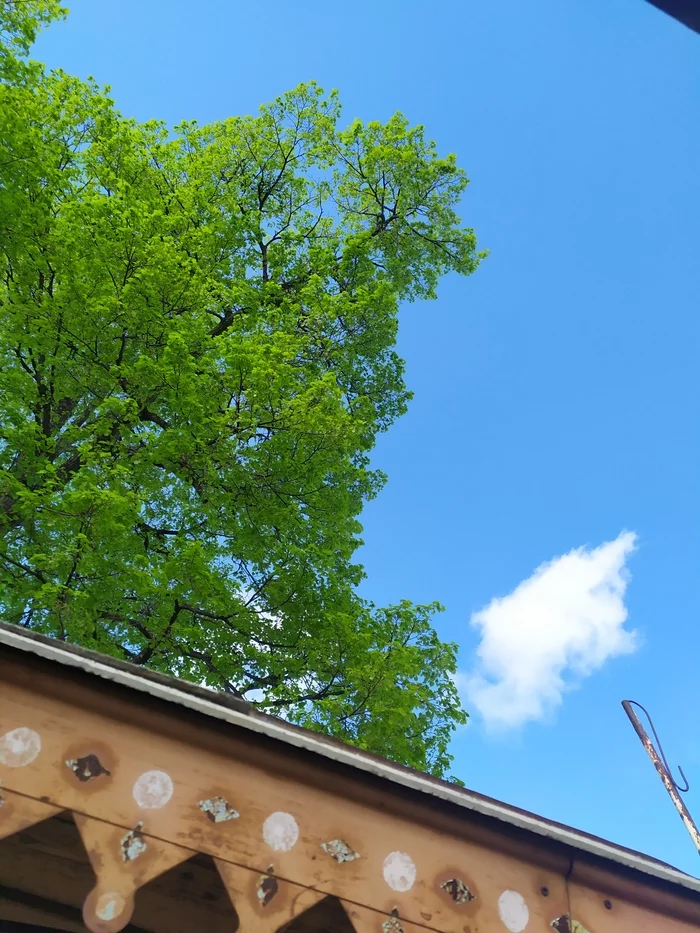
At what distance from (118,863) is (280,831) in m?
0.59

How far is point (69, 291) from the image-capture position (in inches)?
296

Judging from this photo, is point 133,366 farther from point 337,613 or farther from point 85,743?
point 85,743

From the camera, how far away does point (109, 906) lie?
2041 mm

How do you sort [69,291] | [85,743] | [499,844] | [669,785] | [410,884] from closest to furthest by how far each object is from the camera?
1. [85,743]
2. [410,884]
3. [499,844]
4. [69,291]
5. [669,785]

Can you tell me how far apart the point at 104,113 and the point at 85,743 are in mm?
11008

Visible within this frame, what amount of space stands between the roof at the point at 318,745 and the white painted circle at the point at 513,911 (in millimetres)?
243

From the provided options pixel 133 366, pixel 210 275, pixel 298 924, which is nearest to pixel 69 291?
pixel 133 366

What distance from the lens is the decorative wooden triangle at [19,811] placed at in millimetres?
2064

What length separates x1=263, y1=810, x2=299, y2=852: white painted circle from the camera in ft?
7.55

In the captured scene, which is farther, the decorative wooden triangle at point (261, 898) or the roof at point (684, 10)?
the decorative wooden triangle at point (261, 898)

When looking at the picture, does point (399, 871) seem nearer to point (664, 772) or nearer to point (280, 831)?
point (280, 831)

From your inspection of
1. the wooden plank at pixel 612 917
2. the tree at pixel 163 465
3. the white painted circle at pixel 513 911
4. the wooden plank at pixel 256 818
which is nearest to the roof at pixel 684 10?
the wooden plank at pixel 256 818

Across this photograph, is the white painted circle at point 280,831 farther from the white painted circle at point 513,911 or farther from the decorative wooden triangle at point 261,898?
the white painted circle at point 513,911

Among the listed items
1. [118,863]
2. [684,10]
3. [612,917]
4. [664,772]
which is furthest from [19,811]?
[664,772]
